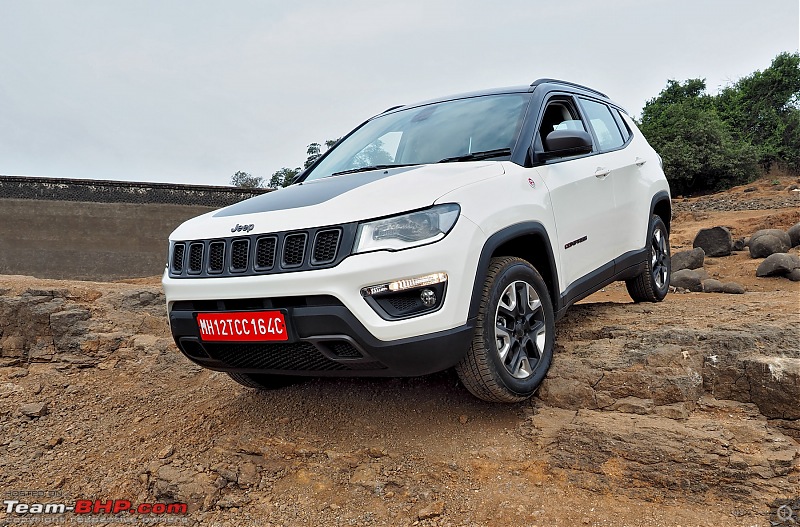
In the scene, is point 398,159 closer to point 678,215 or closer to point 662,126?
point 678,215

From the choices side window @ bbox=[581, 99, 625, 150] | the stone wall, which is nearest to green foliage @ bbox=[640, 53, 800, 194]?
the stone wall

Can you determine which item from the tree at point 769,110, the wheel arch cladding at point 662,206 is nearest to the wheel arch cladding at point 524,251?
the wheel arch cladding at point 662,206

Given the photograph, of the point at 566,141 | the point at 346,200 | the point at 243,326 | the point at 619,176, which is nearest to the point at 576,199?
the point at 566,141

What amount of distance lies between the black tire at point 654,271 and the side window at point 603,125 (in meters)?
0.79

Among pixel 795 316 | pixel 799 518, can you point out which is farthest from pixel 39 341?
pixel 795 316

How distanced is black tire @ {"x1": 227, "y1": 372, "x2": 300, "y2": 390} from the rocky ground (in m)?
0.09

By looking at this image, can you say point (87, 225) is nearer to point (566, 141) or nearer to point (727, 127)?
point (566, 141)

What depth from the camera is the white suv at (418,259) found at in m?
2.54

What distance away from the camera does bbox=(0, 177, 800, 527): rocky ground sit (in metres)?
2.65

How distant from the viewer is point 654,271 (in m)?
5.11

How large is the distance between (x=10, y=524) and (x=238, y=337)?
1.62 meters

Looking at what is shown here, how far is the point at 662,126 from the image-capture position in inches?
1091

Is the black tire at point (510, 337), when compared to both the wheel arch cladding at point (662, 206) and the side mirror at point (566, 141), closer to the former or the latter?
the side mirror at point (566, 141)

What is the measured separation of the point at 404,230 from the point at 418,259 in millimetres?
159
